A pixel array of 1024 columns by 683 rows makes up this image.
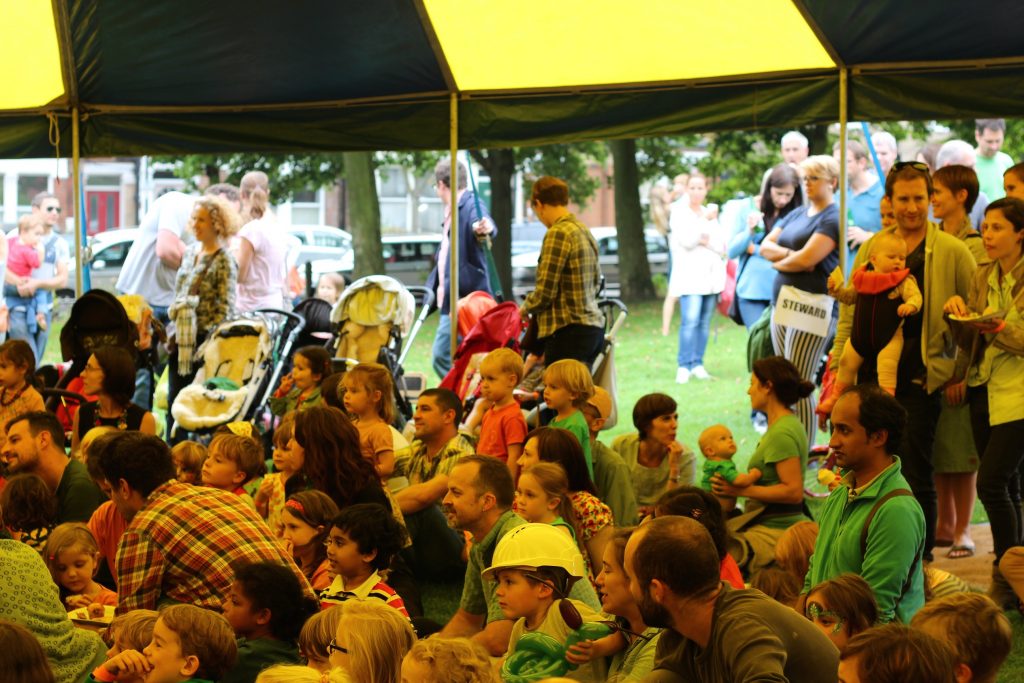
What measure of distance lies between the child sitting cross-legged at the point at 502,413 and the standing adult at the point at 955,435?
77.2 inches

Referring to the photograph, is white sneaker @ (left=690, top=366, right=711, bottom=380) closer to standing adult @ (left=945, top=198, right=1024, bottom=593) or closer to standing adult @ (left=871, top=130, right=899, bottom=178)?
standing adult @ (left=871, top=130, right=899, bottom=178)

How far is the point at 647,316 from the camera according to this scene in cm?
2175

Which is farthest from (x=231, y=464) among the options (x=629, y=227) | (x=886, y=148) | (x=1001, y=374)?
(x=629, y=227)

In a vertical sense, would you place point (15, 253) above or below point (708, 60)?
below

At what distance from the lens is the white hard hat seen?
165 inches

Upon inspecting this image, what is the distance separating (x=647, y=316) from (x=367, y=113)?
13182 mm

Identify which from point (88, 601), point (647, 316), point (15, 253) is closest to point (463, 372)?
point (88, 601)

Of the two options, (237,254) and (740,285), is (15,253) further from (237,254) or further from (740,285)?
(740,285)

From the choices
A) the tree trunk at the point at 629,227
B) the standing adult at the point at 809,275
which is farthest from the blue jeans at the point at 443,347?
the tree trunk at the point at 629,227

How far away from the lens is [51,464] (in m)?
6.31

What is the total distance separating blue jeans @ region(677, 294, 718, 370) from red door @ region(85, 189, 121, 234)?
24.5 metres

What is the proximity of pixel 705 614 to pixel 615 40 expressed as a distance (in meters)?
5.41

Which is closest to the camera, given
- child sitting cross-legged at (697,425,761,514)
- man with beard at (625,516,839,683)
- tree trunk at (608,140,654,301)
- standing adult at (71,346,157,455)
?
man with beard at (625,516,839,683)

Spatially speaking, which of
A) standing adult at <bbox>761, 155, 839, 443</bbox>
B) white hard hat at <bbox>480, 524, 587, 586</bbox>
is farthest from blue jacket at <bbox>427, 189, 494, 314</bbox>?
white hard hat at <bbox>480, 524, 587, 586</bbox>
